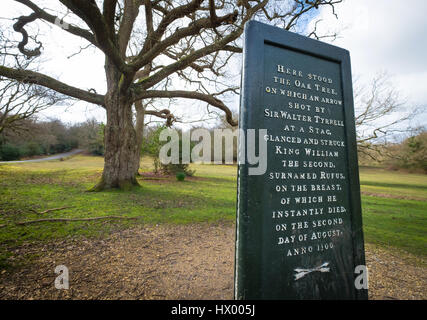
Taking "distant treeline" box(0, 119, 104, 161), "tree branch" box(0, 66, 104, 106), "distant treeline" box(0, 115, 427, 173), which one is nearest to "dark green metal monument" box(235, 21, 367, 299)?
"tree branch" box(0, 66, 104, 106)

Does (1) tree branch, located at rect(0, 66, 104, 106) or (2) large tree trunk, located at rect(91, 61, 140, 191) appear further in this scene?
(2) large tree trunk, located at rect(91, 61, 140, 191)

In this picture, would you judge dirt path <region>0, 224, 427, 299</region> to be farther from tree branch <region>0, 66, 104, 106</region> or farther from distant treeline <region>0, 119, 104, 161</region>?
distant treeline <region>0, 119, 104, 161</region>

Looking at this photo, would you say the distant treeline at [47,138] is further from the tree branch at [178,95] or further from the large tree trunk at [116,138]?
the tree branch at [178,95]

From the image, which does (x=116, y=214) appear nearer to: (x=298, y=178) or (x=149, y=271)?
(x=149, y=271)

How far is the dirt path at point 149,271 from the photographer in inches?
113

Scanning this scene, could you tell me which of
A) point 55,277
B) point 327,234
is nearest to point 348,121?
point 327,234

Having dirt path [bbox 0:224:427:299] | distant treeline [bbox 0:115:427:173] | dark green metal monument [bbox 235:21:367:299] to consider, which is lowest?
dirt path [bbox 0:224:427:299]

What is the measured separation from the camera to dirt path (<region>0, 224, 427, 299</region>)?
2871 millimetres

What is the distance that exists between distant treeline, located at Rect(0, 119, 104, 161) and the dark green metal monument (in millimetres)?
18235

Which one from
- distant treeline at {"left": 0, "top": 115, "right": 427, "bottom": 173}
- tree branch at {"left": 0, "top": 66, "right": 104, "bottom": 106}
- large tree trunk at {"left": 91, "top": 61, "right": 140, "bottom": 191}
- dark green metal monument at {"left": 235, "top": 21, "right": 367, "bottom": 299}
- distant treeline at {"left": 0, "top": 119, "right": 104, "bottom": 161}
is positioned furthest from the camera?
distant treeline at {"left": 0, "top": 119, "right": 104, "bottom": 161}

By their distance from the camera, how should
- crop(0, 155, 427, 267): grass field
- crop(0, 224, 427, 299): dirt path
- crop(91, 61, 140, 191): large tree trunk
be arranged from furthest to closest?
crop(91, 61, 140, 191): large tree trunk → crop(0, 155, 427, 267): grass field → crop(0, 224, 427, 299): dirt path

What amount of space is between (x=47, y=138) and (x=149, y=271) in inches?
1340
